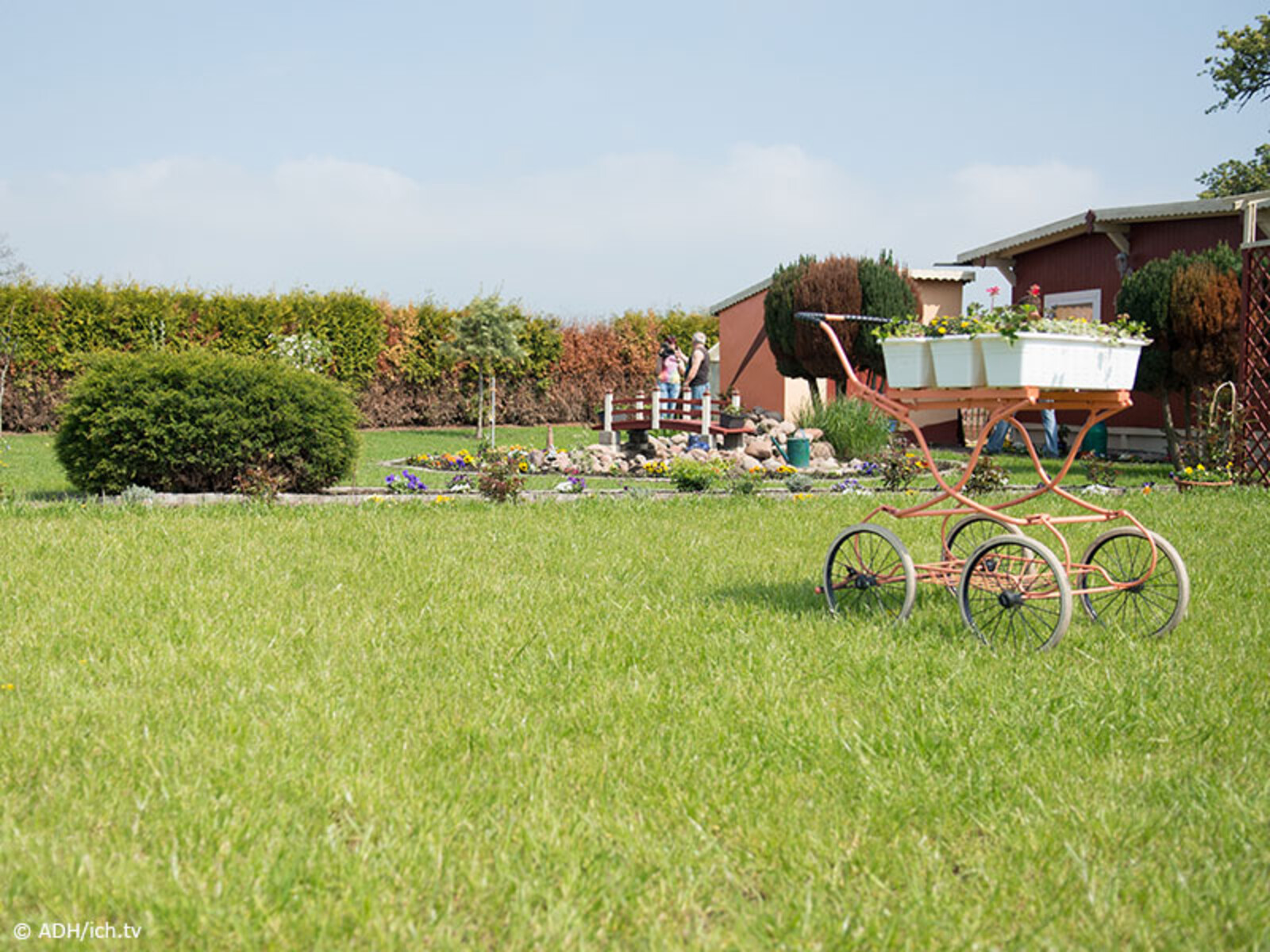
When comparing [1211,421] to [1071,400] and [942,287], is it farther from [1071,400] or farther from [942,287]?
[942,287]

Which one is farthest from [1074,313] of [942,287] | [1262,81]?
[1262,81]

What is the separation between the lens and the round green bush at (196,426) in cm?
946

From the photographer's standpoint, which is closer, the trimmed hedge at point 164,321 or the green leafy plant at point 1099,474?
the green leafy plant at point 1099,474

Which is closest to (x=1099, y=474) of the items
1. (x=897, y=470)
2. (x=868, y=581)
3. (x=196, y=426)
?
(x=897, y=470)

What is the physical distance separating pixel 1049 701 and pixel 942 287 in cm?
1895

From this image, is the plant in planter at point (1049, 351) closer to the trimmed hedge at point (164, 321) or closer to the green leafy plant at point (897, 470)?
the green leafy plant at point (897, 470)

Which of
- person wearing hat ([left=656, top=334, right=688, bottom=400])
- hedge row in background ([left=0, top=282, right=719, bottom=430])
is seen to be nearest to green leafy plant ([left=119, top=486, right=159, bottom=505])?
person wearing hat ([left=656, top=334, right=688, bottom=400])

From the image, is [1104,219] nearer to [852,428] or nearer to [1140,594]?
[852,428]

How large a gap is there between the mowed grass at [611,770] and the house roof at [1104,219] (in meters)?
11.4

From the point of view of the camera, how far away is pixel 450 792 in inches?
112

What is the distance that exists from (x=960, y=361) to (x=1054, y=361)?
0.38 metres

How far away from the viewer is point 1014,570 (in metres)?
5.32

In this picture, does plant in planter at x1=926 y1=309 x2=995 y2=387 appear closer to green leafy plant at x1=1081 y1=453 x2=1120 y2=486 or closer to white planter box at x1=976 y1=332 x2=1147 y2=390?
white planter box at x1=976 y1=332 x2=1147 y2=390

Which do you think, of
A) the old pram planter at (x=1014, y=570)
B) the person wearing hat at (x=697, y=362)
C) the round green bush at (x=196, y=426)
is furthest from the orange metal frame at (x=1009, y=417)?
the person wearing hat at (x=697, y=362)
